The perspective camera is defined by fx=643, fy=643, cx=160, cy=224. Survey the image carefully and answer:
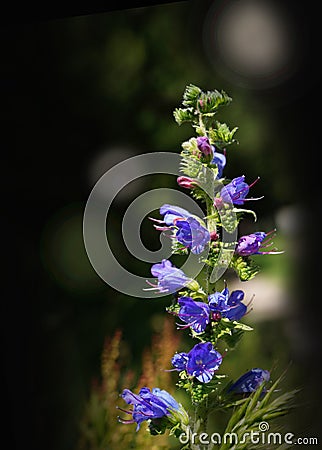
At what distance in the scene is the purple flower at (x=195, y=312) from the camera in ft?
3.25

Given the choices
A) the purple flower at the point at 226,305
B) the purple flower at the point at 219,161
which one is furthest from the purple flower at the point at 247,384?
the purple flower at the point at 219,161

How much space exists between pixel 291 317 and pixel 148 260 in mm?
401

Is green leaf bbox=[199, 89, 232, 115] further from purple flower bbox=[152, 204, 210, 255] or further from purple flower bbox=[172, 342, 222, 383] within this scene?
purple flower bbox=[172, 342, 222, 383]

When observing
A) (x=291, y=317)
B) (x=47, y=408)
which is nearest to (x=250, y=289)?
(x=291, y=317)

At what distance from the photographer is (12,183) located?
70.6 inches

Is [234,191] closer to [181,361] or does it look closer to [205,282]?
[205,282]

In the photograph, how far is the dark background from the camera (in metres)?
1.60

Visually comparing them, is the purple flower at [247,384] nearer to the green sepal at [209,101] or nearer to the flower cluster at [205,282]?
the flower cluster at [205,282]

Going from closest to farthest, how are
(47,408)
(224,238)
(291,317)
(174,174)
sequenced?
(224,238) → (291,317) → (174,174) → (47,408)

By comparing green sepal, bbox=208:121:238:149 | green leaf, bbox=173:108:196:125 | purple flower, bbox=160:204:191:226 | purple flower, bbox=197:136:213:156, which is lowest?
purple flower, bbox=160:204:191:226

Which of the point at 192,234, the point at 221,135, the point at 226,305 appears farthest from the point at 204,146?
the point at 226,305

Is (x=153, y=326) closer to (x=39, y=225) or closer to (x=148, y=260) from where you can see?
(x=148, y=260)

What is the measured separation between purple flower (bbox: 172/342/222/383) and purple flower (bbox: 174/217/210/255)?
0.15 m

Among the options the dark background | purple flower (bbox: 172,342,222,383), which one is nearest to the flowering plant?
purple flower (bbox: 172,342,222,383)
